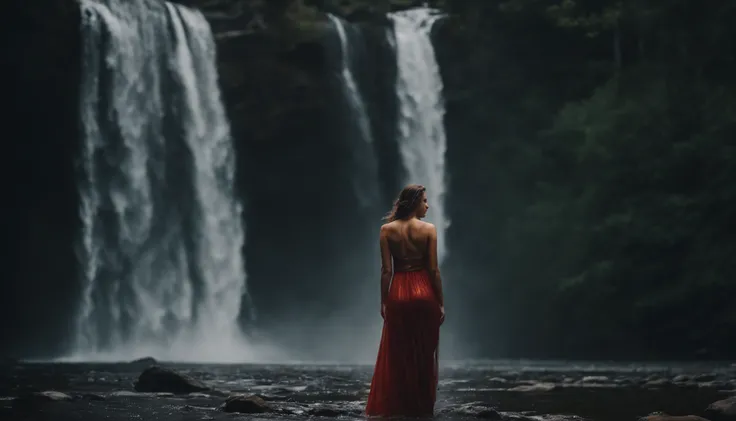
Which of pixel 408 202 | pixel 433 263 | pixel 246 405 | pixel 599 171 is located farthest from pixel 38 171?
pixel 433 263

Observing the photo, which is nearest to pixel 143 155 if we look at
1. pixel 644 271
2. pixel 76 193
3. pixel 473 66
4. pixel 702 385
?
pixel 76 193

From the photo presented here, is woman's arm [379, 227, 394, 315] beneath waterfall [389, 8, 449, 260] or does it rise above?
beneath

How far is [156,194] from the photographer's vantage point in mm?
35938

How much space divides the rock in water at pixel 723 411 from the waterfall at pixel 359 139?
2813 centimetres

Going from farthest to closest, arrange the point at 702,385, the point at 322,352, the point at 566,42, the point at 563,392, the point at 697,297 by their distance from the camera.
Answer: the point at 566,42 < the point at 322,352 < the point at 697,297 < the point at 702,385 < the point at 563,392

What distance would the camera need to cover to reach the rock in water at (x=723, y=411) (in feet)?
36.5

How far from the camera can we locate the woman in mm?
10055

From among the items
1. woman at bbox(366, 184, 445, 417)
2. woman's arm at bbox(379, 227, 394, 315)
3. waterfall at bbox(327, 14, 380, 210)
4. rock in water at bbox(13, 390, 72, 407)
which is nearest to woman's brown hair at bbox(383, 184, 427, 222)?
woman at bbox(366, 184, 445, 417)

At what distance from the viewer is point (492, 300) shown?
128 ft

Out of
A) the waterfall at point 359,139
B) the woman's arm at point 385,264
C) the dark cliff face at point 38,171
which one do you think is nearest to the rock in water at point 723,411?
the woman's arm at point 385,264

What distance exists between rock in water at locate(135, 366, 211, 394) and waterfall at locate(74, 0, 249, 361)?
54.9 ft

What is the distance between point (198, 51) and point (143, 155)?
3.88 m

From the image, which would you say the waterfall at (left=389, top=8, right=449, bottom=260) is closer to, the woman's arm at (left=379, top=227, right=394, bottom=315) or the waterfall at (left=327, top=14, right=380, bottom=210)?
the waterfall at (left=327, top=14, right=380, bottom=210)

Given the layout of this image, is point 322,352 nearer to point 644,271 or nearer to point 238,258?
point 238,258
